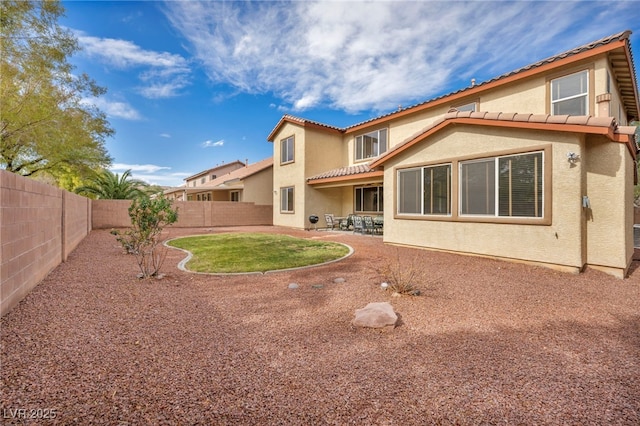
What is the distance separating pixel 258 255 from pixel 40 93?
18.2 m

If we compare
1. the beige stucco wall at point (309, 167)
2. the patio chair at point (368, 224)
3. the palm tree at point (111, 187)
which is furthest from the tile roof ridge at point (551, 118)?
the palm tree at point (111, 187)

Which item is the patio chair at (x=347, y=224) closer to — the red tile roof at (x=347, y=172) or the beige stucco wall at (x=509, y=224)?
the red tile roof at (x=347, y=172)

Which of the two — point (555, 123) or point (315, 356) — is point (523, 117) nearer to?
point (555, 123)

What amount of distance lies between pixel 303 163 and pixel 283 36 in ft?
23.8

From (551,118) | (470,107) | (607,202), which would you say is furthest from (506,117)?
(470,107)

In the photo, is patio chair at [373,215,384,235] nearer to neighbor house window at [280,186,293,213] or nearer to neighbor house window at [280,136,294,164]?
neighbor house window at [280,186,293,213]

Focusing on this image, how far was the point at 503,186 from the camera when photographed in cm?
876

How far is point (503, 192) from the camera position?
8758 mm

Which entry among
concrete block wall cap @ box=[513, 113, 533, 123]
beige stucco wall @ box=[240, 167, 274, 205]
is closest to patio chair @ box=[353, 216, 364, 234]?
concrete block wall cap @ box=[513, 113, 533, 123]

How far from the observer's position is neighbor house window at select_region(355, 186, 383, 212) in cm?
1820

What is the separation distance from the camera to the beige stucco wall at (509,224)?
7.52 metres

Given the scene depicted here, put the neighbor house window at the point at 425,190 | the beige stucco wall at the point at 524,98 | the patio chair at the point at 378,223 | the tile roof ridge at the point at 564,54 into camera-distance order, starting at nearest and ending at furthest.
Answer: the tile roof ridge at the point at 564,54, the beige stucco wall at the point at 524,98, the neighbor house window at the point at 425,190, the patio chair at the point at 378,223

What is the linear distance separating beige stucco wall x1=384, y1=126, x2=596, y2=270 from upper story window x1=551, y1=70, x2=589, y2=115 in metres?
3.76

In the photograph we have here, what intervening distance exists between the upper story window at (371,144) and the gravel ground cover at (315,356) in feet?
41.7
